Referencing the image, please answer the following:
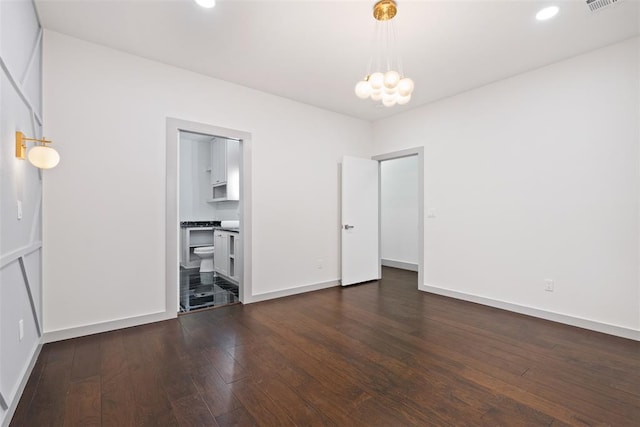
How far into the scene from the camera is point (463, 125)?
402cm

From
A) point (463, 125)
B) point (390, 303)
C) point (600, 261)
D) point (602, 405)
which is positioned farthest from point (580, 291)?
point (463, 125)

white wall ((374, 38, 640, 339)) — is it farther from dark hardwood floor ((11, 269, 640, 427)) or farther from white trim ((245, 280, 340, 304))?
white trim ((245, 280, 340, 304))

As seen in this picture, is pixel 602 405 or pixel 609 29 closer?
pixel 602 405

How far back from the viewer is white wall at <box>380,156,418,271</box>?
602 cm

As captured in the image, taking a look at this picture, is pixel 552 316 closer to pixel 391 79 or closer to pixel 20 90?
pixel 391 79

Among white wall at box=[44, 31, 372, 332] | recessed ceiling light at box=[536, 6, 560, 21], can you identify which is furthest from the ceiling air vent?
white wall at box=[44, 31, 372, 332]

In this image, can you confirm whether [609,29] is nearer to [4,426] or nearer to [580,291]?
[580,291]

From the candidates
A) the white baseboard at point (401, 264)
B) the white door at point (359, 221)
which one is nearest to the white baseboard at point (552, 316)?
the white door at point (359, 221)

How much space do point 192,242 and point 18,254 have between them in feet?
15.0

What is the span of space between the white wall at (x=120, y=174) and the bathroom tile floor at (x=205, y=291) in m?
0.49

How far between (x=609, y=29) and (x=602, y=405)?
309 cm

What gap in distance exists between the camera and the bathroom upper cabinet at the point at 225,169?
5.41 m

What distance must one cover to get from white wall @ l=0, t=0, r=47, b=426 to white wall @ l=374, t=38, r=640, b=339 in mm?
4383

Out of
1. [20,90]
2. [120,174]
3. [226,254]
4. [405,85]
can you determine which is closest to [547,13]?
[405,85]
